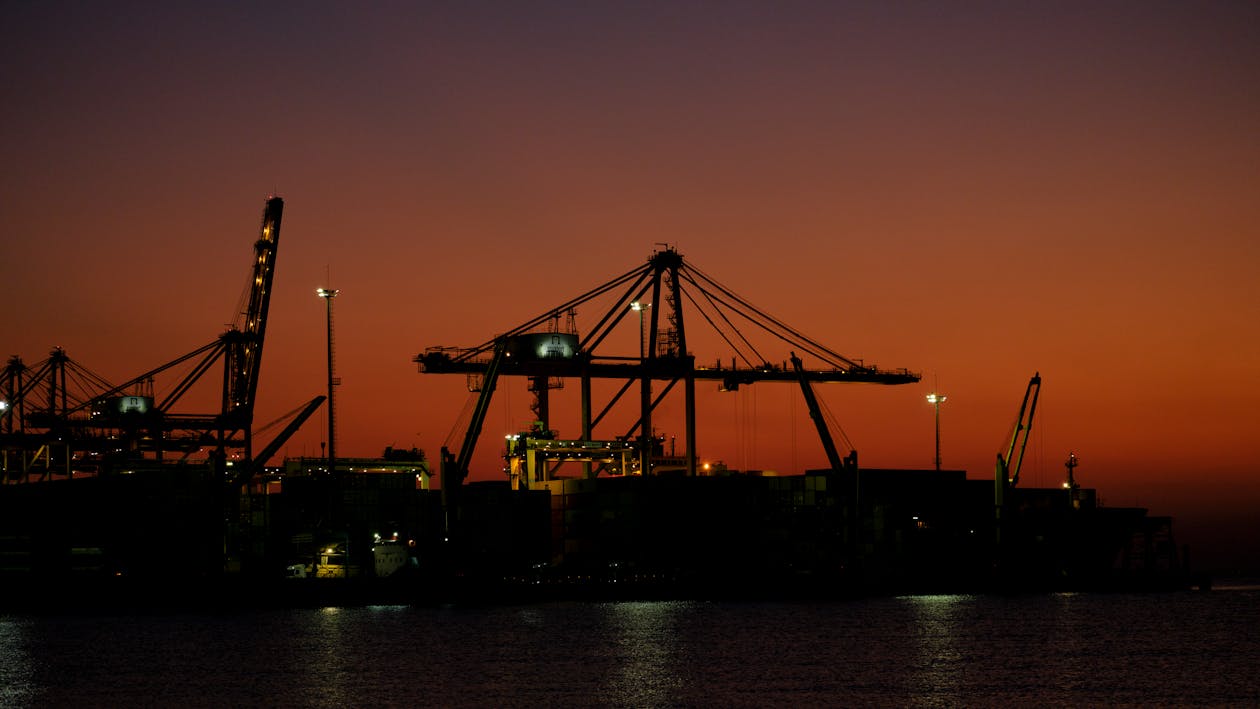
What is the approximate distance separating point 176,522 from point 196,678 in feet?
158

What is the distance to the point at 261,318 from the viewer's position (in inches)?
4715

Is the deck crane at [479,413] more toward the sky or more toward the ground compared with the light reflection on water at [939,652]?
more toward the sky

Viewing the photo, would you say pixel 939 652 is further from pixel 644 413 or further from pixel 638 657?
pixel 644 413

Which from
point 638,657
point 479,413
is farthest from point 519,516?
point 638,657

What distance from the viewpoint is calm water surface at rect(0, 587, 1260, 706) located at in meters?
55.7

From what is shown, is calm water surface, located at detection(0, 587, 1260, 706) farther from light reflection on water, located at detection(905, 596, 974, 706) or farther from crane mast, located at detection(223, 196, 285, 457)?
crane mast, located at detection(223, 196, 285, 457)

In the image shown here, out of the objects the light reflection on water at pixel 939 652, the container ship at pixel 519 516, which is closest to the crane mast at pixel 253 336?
the container ship at pixel 519 516

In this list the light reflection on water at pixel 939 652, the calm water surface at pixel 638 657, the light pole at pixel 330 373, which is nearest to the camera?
the calm water surface at pixel 638 657

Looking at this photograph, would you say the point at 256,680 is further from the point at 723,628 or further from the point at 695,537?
the point at 695,537

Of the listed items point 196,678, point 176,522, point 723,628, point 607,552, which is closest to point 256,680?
point 196,678

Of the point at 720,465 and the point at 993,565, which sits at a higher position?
the point at 720,465

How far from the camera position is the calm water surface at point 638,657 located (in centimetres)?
5568

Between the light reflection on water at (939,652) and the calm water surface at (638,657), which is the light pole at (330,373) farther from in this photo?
the light reflection on water at (939,652)

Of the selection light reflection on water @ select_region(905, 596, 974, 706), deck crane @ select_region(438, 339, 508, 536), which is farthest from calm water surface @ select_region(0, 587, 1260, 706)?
deck crane @ select_region(438, 339, 508, 536)
